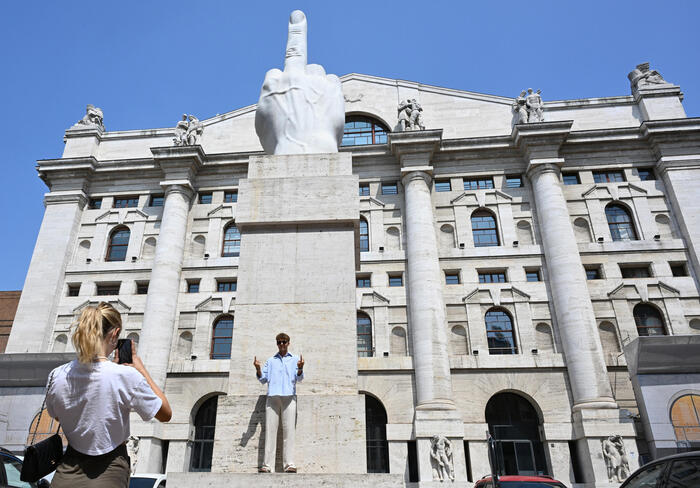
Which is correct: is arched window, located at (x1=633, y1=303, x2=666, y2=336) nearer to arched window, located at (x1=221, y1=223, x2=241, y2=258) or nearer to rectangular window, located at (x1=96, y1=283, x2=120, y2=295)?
arched window, located at (x1=221, y1=223, x2=241, y2=258)

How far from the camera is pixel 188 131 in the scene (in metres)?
34.4

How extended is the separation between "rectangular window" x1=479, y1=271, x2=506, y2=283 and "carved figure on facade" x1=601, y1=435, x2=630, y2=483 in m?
9.91

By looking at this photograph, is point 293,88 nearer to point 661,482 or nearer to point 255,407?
point 255,407

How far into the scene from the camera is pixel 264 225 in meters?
9.53

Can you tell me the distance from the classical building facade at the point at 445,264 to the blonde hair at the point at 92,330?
2219 centimetres

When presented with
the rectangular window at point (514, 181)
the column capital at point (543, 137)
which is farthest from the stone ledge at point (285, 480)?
the rectangular window at point (514, 181)

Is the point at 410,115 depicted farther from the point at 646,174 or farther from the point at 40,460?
the point at 40,460

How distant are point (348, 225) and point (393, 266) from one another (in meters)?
20.5

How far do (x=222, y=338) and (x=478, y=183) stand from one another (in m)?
18.4

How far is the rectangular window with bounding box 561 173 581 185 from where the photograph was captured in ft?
105

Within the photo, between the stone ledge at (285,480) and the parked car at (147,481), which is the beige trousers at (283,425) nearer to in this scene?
the stone ledge at (285,480)

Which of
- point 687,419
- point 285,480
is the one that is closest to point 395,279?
point 687,419

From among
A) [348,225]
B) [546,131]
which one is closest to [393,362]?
[546,131]

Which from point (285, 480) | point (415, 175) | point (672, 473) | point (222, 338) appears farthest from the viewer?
point (415, 175)
